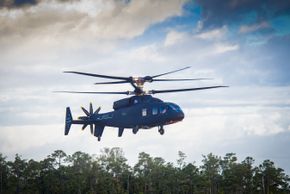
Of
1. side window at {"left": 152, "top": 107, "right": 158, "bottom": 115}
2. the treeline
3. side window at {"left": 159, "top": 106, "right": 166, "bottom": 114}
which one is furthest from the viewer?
the treeline

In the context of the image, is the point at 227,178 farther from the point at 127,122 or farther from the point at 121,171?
the point at 127,122

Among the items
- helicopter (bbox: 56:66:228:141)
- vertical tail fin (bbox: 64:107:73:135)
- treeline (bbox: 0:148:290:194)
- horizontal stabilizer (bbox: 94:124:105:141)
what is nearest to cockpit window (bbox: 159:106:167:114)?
helicopter (bbox: 56:66:228:141)

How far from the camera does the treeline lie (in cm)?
13975

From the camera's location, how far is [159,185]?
144 metres

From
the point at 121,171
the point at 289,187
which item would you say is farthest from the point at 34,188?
the point at 289,187

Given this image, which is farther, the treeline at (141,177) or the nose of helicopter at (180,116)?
the treeline at (141,177)

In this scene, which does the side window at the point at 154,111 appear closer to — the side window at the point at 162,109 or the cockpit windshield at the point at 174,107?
the side window at the point at 162,109

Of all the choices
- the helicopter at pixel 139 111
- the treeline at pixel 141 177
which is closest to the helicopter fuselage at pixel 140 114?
the helicopter at pixel 139 111

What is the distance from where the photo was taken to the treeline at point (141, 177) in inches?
5502

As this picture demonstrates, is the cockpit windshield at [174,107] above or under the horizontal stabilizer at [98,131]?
above

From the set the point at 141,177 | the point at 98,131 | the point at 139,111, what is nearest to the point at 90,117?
the point at 98,131

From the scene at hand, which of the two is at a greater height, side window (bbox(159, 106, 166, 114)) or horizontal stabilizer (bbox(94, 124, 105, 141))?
side window (bbox(159, 106, 166, 114))

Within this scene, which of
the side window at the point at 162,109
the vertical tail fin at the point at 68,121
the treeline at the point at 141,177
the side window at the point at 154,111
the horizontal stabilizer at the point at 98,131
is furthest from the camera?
the treeline at the point at 141,177

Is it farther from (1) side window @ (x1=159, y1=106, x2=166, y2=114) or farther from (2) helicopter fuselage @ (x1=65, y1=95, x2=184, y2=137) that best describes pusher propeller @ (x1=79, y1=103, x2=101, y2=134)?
(1) side window @ (x1=159, y1=106, x2=166, y2=114)
